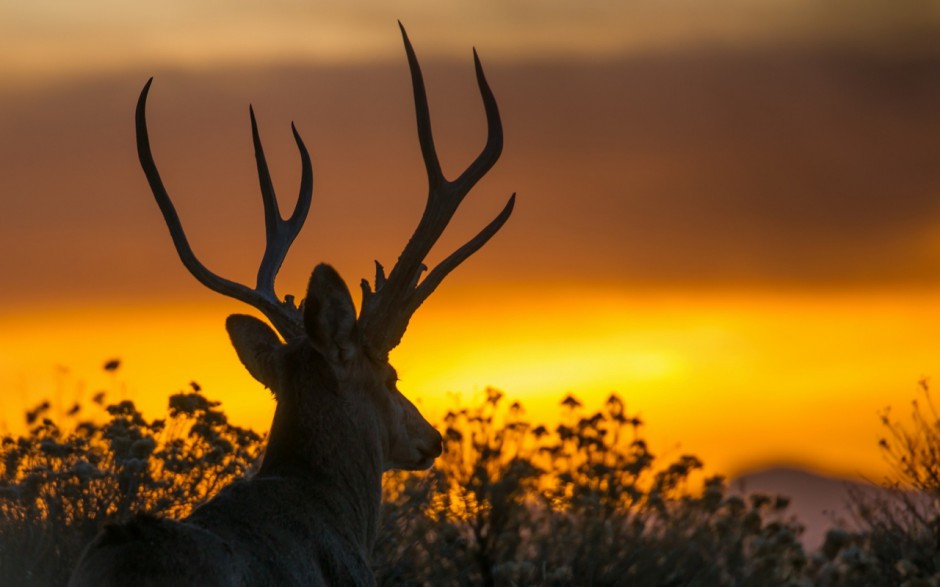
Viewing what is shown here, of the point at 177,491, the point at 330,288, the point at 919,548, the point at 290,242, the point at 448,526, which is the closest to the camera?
the point at 330,288

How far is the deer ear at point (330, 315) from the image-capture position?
6.99m

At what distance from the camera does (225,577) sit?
5883 mm

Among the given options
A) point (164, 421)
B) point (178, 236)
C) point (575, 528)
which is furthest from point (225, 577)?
point (575, 528)

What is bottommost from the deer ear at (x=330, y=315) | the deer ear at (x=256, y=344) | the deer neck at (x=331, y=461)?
the deer neck at (x=331, y=461)

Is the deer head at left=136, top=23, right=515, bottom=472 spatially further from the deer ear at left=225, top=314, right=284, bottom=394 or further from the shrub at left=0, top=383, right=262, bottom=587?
the shrub at left=0, top=383, right=262, bottom=587

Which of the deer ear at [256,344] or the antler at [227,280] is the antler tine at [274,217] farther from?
the deer ear at [256,344]

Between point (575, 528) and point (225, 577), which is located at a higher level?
point (575, 528)

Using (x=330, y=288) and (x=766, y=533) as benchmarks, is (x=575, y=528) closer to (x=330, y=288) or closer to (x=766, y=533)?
(x=766, y=533)

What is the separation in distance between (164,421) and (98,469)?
1.09 metres

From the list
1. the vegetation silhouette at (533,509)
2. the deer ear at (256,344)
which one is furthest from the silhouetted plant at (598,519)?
the deer ear at (256,344)

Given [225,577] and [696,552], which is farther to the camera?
[696,552]

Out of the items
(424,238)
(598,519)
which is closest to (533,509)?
(598,519)

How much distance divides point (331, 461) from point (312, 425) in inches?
Answer: 6.5

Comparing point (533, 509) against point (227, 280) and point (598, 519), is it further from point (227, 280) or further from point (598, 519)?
point (227, 280)
